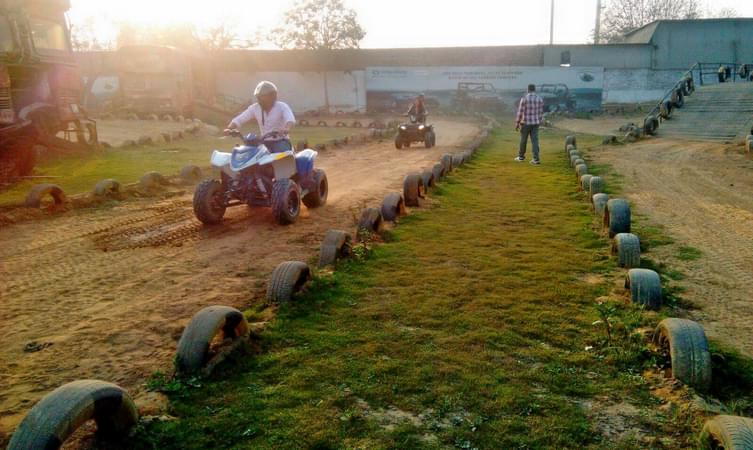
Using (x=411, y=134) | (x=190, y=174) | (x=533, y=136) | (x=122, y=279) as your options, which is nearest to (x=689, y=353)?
(x=122, y=279)

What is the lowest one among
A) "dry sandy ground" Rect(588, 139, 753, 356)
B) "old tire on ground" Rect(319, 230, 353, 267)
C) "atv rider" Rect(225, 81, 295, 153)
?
"dry sandy ground" Rect(588, 139, 753, 356)

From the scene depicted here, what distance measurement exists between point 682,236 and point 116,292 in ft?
20.3

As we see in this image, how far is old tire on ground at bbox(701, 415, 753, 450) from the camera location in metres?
2.66

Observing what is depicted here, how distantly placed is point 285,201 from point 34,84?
30.6 ft

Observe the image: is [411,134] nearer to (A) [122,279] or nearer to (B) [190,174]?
(B) [190,174]

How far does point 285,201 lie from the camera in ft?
25.4

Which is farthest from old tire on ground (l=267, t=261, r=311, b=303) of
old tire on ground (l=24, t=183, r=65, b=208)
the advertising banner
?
the advertising banner

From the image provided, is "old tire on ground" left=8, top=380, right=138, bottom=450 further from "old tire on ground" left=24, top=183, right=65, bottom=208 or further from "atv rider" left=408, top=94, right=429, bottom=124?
"atv rider" left=408, top=94, right=429, bottom=124

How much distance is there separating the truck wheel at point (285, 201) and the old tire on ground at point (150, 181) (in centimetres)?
354

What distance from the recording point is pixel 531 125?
14594 mm

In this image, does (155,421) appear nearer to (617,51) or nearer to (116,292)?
(116,292)

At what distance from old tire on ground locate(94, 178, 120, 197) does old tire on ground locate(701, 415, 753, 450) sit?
8948mm

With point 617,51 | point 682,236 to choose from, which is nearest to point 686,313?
point 682,236

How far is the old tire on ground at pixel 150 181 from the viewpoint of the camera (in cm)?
1041
